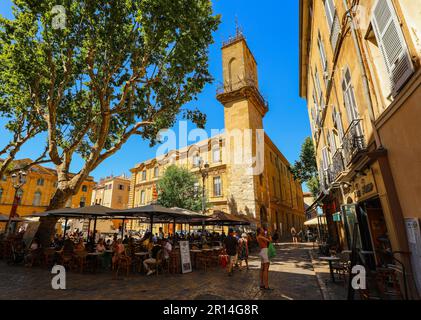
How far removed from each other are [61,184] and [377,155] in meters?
13.2

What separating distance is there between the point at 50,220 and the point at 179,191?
12954 mm

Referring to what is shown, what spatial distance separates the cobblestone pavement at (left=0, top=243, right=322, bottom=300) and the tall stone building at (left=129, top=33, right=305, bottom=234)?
1448 cm

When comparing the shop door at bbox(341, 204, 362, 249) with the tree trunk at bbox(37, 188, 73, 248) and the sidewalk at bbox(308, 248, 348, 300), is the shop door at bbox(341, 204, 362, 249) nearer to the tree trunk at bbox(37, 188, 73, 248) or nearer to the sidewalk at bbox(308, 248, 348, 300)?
the sidewalk at bbox(308, 248, 348, 300)

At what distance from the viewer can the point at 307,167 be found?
2736 centimetres

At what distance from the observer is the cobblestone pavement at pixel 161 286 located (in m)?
5.75

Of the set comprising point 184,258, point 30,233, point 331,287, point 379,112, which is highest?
point 379,112

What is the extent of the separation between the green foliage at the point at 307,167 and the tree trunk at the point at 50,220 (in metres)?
24.4

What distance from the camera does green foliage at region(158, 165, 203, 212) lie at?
23.3m

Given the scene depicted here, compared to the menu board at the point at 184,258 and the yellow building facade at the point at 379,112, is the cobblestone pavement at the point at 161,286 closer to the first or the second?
the menu board at the point at 184,258

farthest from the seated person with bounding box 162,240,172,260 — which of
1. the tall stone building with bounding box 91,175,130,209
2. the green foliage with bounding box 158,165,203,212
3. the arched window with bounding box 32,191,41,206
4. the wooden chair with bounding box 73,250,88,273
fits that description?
the tall stone building with bounding box 91,175,130,209

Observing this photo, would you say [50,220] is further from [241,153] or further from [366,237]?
[241,153]

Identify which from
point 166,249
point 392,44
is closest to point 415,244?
point 392,44

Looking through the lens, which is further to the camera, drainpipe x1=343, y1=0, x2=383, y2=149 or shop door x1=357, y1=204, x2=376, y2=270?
shop door x1=357, y1=204, x2=376, y2=270

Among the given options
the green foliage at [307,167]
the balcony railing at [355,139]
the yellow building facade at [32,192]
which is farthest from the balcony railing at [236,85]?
the yellow building facade at [32,192]
